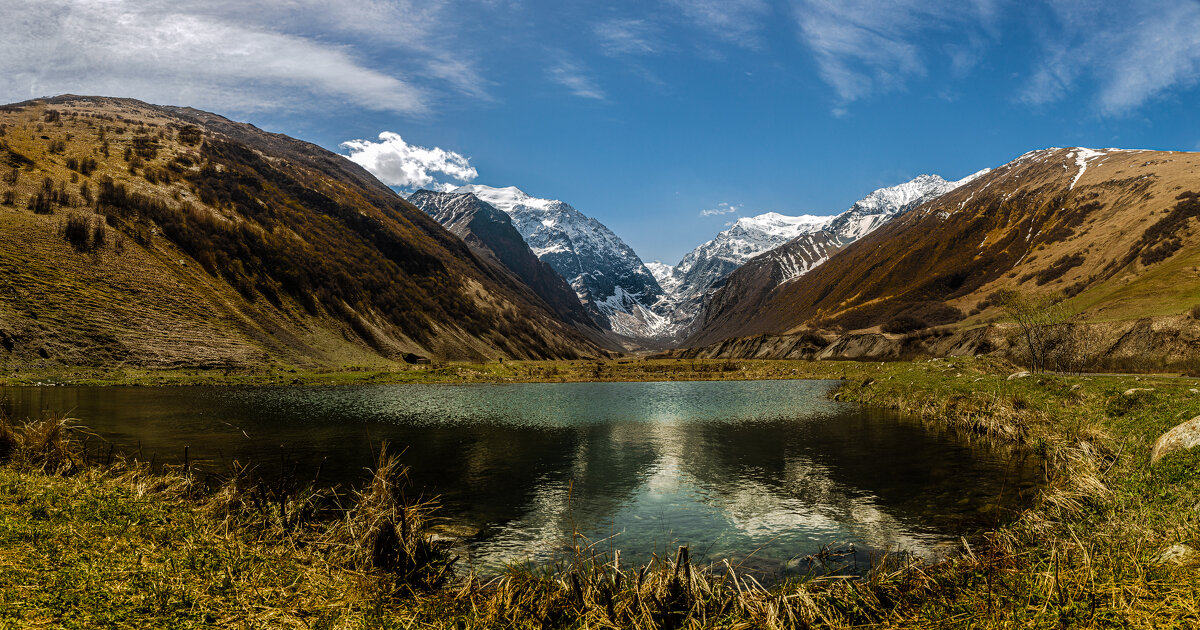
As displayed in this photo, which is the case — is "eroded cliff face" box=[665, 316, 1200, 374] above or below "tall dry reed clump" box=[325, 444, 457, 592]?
above

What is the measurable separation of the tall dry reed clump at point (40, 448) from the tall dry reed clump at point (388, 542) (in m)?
12.4

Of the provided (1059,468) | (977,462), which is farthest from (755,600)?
(977,462)

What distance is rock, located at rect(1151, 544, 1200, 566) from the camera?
8816mm

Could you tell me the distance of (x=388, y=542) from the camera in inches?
478

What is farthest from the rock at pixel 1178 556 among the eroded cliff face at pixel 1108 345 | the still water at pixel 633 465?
the eroded cliff face at pixel 1108 345

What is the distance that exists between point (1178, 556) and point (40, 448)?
30.8 meters

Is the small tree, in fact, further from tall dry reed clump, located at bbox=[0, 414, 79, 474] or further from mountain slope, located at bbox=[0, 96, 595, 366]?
mountain slope, located at bbox=[0, 96, 595, 366]

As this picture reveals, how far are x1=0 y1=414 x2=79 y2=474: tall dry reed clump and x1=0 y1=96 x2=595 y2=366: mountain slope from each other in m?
62.4

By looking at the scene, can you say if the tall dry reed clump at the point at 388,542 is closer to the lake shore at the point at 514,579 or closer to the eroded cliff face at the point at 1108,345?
the lake shore at the point at 514,579

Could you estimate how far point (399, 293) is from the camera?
565 feet

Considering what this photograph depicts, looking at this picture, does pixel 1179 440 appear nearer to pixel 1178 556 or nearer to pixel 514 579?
pixel 1178 556

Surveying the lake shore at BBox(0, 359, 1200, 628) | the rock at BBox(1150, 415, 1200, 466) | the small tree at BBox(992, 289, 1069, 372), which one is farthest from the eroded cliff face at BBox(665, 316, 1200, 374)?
the lake shore at BBox(0, 359, 1200, 628)

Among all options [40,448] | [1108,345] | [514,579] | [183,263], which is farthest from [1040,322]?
[183,263]

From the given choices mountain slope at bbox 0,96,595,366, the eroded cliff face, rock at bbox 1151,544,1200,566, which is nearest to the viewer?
rock at bbox 1151,544,1200,566
